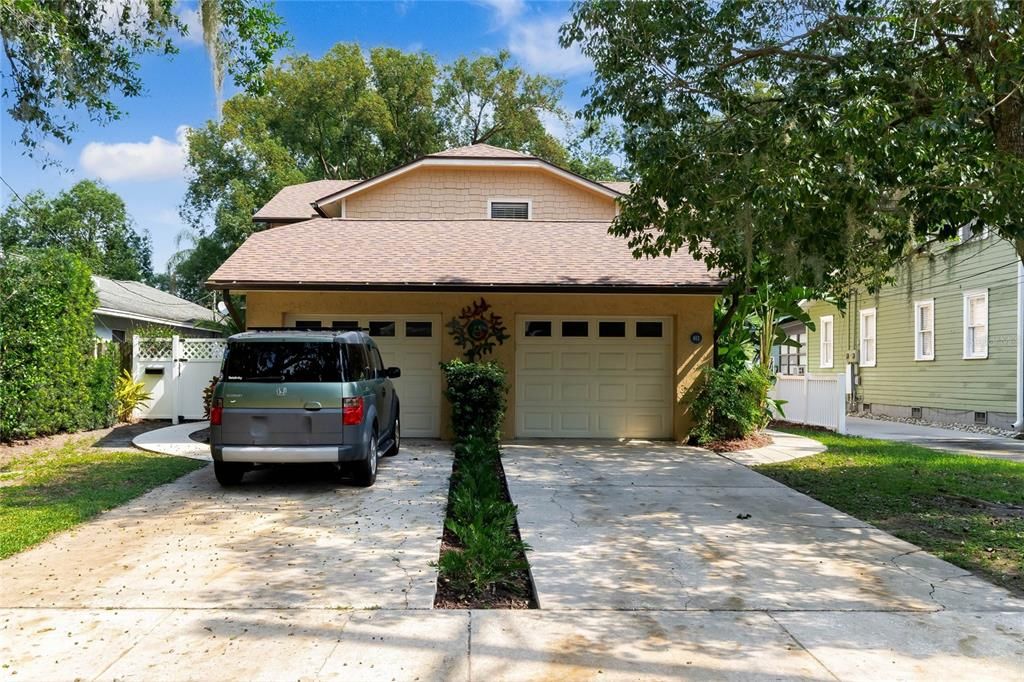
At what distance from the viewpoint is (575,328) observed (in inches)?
510

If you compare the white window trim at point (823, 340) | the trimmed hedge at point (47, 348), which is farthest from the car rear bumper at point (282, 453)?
the white window trim at point (823, 340)

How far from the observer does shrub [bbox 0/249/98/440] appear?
1101 cm

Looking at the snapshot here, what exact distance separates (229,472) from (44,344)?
536 centimetres

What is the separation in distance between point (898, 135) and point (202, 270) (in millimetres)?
34152

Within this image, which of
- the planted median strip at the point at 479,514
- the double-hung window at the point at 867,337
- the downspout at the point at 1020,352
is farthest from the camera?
the double-hung window at the point at 867,337

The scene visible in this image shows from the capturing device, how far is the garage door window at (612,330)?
509 inches

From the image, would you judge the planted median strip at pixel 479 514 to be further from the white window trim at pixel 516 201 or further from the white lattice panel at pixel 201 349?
the white window trim at pixel 516 201

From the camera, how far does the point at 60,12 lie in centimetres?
941

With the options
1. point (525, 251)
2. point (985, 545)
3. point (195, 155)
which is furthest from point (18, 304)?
point (195, 155)

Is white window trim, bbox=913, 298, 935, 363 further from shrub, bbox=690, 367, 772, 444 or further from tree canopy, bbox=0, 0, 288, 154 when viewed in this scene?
tree canopy, bbox=0, 0, 288, 154

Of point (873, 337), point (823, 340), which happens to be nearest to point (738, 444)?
point (873, 337)

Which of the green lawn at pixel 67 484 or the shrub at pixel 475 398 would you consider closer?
the green lawn at pixel 67 484

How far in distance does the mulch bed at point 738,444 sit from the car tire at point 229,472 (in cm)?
740

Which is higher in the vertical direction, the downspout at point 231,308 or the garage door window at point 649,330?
the downspout at point 231,308
